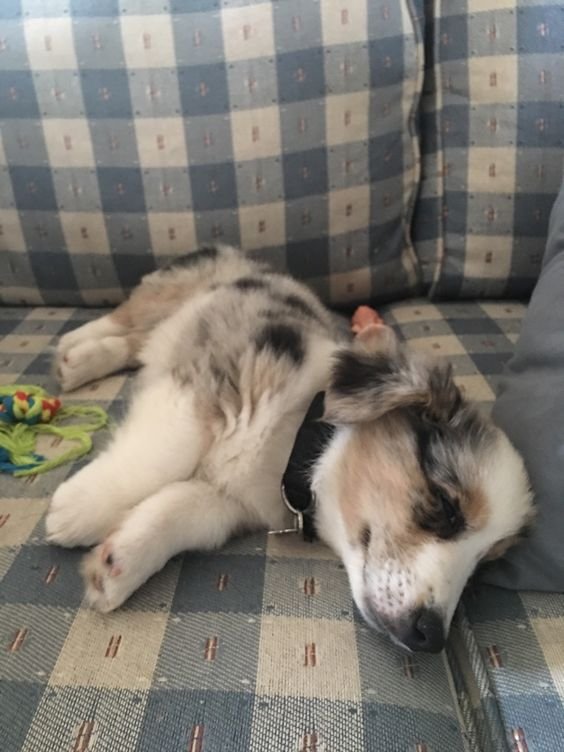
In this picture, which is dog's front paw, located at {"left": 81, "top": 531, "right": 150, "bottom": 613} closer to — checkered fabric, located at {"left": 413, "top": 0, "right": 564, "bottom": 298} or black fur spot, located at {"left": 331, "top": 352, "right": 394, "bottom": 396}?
black fur spot, located at {"left": 331, "top": 352, "right": 394, "bottom": 396}

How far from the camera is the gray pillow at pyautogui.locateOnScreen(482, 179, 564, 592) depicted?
1.27 metres

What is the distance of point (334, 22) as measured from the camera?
203 cm

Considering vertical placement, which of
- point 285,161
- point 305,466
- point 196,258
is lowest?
point 305,466

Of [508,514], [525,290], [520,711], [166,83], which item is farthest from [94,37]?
[520,711]

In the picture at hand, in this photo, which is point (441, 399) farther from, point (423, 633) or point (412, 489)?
point (423, 633)

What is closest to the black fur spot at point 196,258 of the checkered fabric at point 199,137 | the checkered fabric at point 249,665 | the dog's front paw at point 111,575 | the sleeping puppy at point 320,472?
the checkered fabric at point 199,137

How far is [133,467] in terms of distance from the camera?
4.69ft

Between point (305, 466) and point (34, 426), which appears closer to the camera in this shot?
point (305, 466)

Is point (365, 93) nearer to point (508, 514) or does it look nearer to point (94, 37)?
point (94, 37)

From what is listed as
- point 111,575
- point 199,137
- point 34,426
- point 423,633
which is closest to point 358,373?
point 423,633

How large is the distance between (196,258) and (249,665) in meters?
1.36

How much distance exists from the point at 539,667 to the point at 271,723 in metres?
0.46

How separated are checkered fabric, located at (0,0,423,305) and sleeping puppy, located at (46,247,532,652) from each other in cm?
62

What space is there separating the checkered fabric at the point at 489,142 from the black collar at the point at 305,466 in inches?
43.4
